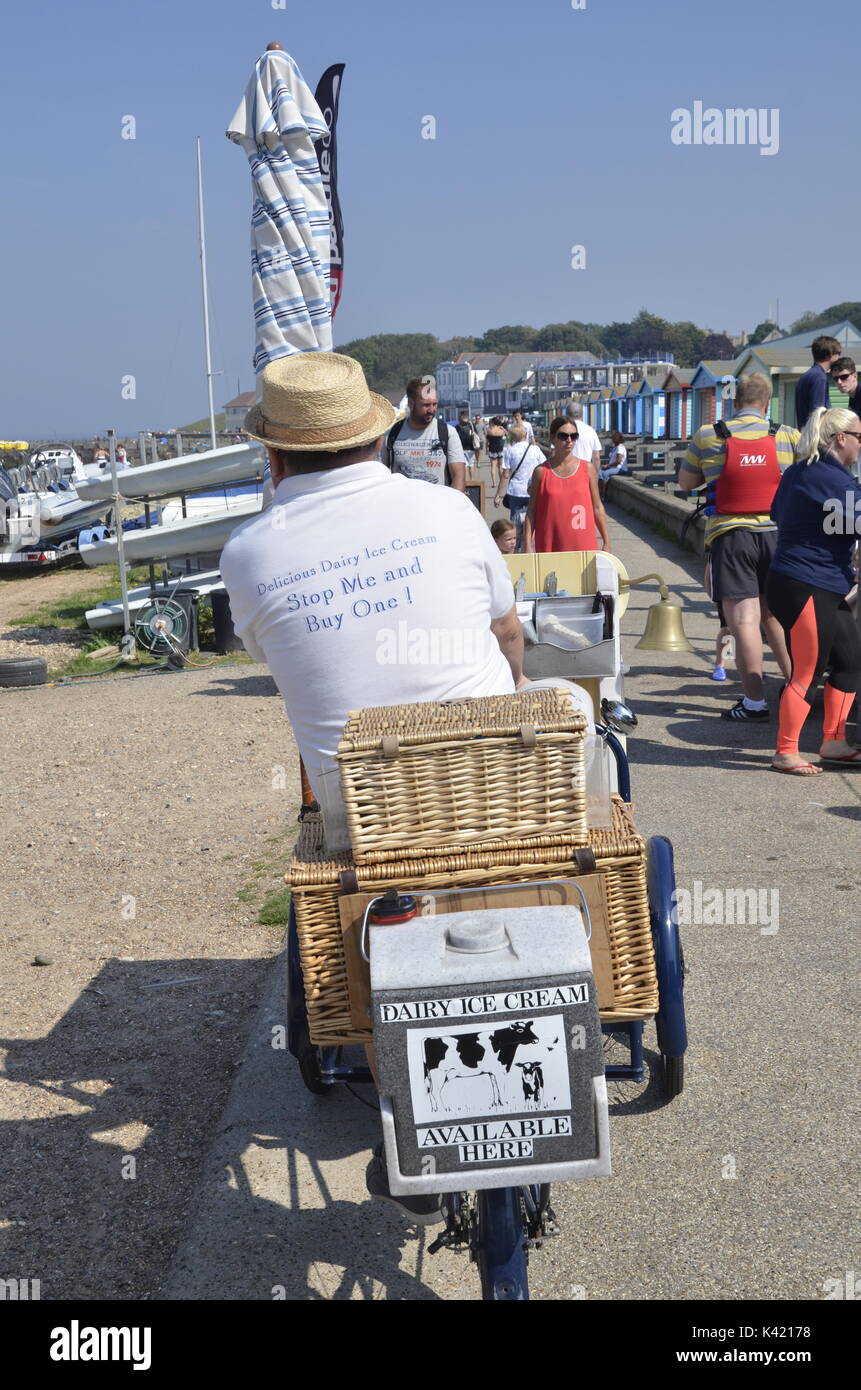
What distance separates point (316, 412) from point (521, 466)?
14.0m

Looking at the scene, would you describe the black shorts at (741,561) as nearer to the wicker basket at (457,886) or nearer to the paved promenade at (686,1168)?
the paved promenade at (686,1168)

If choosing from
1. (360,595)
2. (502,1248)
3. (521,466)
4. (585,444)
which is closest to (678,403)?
(521,466)

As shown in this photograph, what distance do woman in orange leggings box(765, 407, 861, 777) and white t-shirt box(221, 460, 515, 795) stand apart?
4.30 m

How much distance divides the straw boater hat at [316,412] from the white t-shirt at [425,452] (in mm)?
6371

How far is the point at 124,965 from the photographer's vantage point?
5.11m

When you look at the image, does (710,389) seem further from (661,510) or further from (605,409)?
(605,409)

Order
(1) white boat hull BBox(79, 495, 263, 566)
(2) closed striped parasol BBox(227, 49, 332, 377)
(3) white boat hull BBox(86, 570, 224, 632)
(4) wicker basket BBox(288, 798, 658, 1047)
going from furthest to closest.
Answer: (1) white boat hull BBox(79, 495, 263, 566) → (3) white boat hull BBox(86, 570, 224, 632) → (2) closed striped parasol BBox(227, 49, 332, 377) → (4) wicker basket BBox(288, 798, 658, 1047)

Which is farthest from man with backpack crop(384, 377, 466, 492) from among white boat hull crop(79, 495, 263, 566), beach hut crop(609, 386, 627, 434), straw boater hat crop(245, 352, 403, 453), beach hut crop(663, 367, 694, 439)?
beach hut crop(609, 386, 627, 434)

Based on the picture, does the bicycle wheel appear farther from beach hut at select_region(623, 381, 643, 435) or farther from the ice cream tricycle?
beach hut at select_region(623, 381, 643, 435)

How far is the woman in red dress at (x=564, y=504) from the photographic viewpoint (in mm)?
9125

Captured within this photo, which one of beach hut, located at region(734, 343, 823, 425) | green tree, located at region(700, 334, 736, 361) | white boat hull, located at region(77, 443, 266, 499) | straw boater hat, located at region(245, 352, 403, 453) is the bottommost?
white boat hull, located at region(77, 443, 266, 499)

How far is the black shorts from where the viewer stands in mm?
7938
